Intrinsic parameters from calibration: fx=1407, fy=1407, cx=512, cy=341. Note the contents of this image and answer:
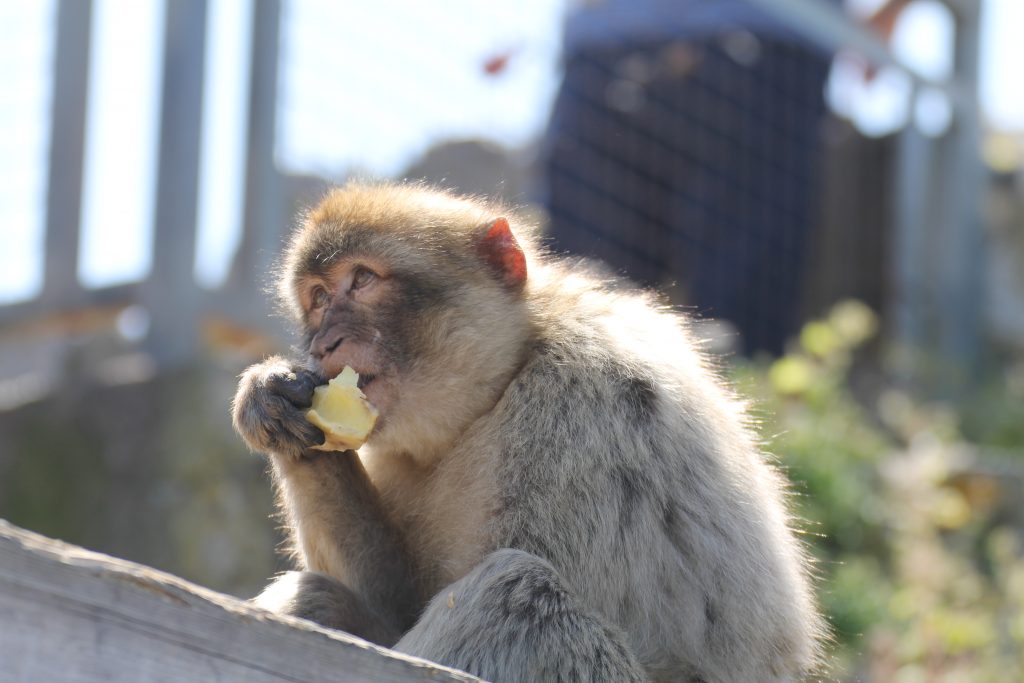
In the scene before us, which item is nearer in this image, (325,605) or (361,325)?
(325,605)

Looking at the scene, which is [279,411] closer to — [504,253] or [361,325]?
[361,325]

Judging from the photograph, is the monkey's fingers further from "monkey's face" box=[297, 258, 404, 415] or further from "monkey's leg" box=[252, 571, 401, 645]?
"monkey's leg" box=[252, 571, 401, 645]

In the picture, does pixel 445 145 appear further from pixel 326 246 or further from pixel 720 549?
pixel 720 549

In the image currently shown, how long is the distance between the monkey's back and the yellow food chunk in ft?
0.96

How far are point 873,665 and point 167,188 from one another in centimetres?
325

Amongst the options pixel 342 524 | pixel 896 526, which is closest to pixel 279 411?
pixel 342 524

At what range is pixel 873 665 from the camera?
193 inches

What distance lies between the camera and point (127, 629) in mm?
1787

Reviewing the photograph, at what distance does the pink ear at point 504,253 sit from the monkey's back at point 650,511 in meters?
0.27

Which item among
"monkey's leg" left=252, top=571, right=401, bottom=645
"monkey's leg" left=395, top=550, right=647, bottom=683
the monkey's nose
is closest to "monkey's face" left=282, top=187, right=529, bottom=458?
the monkey's nose

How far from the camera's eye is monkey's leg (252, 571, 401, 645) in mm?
2902

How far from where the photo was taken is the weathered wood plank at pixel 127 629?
1.72 meters

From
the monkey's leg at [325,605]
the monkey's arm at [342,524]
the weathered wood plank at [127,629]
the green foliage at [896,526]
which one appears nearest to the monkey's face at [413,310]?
the monkey's arm at [342,524]

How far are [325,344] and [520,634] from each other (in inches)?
33.4
